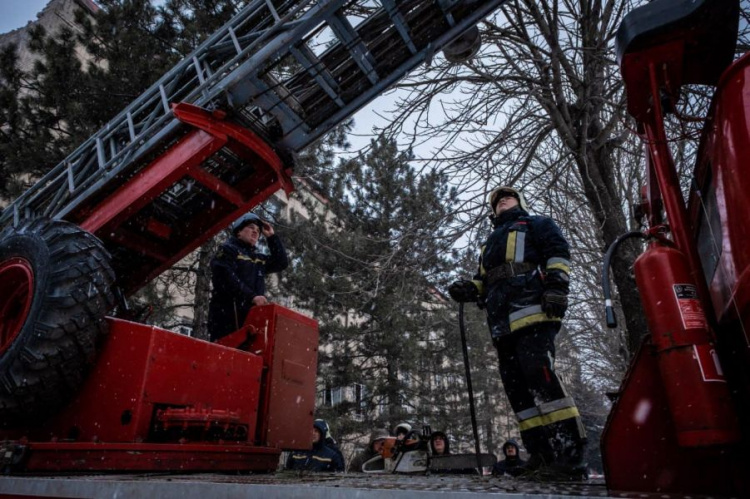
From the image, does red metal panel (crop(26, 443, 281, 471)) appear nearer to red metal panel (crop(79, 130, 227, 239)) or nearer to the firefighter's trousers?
red metal panel (crop(79, 130, 227, 239))

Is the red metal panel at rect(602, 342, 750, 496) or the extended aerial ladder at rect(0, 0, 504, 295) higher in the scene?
the extended aerial ladder at rect(0, 0, 504, 295)

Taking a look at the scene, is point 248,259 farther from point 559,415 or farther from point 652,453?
point 652,453

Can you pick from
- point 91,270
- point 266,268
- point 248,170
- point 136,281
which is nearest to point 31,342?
point 91,270

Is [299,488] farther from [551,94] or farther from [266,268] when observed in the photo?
[551,94]

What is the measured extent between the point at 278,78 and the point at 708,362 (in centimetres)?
337

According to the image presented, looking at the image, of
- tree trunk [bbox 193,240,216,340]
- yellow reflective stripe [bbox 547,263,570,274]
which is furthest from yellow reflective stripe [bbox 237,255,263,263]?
tree trunk [bbox 193,240,216,340]

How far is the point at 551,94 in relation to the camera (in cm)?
606

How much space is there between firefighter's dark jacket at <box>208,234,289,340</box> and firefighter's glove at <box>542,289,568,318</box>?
2401mm

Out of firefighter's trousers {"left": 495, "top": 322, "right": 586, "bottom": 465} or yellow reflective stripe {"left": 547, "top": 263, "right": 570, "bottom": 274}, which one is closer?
firefighter's trousers {"left": 495, "top": 322, "right": 586, "bottom": 465}

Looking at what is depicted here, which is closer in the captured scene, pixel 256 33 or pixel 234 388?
pixel 234 388

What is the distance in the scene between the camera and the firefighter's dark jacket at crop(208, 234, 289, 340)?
426 cm

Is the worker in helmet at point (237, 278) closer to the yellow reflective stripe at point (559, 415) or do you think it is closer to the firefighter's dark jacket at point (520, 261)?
the firefighter's dark jacket at point (520, 261)

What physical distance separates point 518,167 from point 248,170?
4.14 metres

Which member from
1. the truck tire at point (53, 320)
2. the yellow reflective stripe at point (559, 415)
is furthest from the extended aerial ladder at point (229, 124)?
the yellow reflective stripe at point (559, 415)
